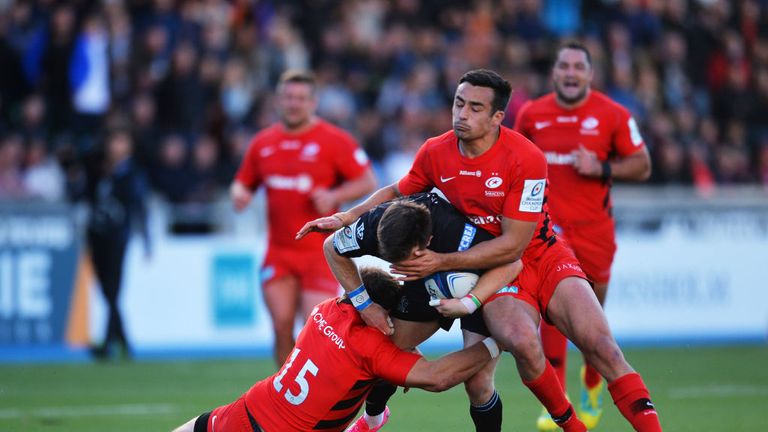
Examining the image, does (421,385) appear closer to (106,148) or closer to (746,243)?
(106,148)

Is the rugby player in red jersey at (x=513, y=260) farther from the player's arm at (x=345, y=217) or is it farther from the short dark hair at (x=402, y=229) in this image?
the short dark hair at (x=402, y=229)

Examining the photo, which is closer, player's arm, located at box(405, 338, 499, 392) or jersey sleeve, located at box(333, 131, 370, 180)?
player's arm, located at box(405, 338, 499, 392)

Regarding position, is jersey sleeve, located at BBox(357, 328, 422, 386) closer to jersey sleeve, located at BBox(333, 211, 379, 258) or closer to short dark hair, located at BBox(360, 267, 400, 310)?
short dark hair, located at BBox(360, 267, 400, 310)

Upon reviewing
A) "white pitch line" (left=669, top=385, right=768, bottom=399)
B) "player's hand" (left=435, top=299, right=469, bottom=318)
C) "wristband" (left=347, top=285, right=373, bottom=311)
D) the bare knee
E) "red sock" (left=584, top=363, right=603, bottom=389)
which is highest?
"wristband" (left=347, top=285, right=373, bottom=311)

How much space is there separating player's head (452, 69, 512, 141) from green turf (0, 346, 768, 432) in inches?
108

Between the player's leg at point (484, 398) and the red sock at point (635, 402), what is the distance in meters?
0.76

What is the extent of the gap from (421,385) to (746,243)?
11078 mm

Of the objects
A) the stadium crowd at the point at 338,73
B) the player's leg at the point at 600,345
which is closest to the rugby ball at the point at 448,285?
the player's leg at the point at 600,345

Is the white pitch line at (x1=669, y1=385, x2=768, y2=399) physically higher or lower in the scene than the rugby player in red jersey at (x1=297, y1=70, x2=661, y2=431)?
lower

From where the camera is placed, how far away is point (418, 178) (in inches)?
305

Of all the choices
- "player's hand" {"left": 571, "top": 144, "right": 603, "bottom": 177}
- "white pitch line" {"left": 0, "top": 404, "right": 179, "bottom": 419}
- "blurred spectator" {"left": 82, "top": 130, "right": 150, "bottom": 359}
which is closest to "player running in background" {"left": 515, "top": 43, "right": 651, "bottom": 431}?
"player's hand" {"left": 571, "top": 144, "right": 603, "bottom": 177}

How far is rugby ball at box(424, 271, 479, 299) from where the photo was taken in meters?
7.01

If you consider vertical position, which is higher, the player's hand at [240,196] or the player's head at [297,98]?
the player's head at [297,98]

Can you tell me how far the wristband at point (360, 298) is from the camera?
272 inches
